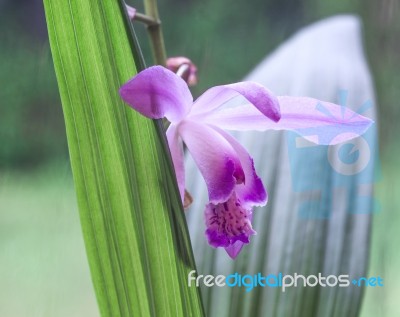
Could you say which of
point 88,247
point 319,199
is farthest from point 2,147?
point 319,199

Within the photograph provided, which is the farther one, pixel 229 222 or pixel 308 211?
pixel 308 211

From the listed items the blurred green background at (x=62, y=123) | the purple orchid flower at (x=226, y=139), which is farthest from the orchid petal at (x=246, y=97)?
the blurred green background at (x=62, y=123)

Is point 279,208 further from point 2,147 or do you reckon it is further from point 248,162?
point 2,147

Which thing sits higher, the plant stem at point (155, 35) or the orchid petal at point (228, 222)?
the plant stem at point (155, 35)
